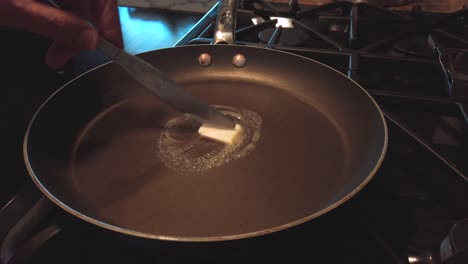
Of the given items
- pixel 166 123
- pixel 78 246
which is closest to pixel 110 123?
pixel 166 123

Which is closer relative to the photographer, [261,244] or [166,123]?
[261,244]

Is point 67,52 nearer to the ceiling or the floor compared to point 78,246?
nearer to the ceiling

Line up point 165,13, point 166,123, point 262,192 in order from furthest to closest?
point 165,13 < point 166,123 < point 262,192

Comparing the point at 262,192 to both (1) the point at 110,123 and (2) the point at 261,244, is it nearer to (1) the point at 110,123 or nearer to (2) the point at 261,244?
(2) the point at 261,244

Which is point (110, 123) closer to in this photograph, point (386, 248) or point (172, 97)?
point (172, 97)

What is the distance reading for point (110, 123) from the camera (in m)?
0.55

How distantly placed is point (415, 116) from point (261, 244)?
0.40 m

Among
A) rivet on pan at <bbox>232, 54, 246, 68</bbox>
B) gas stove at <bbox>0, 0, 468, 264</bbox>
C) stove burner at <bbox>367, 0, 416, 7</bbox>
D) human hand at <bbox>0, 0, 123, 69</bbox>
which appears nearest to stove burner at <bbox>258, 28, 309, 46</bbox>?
gas stove at <bbox>0, 0, 468, 264</bbox>

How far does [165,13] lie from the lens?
0.94 m

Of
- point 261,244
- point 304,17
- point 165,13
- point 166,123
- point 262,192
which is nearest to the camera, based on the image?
point 261,244

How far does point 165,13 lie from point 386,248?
76cm

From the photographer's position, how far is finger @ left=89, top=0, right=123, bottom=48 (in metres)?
0.52

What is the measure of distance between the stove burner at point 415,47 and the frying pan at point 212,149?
0.21 metres

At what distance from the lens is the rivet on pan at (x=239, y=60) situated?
64cm
